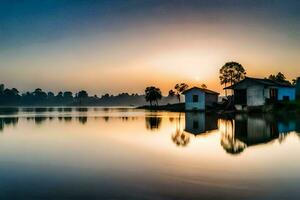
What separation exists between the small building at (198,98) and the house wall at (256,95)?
14736mm

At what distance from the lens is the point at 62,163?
617 inches

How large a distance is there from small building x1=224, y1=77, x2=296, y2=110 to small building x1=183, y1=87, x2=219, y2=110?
11.9 metres

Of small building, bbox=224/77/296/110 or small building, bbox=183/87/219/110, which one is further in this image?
small building, bbox=183/87/219/110

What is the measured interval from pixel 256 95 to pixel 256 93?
350 millimetres

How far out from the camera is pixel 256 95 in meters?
60.5

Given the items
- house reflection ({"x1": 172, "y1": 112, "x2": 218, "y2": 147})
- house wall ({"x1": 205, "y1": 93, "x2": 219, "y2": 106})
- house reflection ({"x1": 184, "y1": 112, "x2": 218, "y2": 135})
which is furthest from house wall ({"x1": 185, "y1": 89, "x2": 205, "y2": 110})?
house reflection ({"x1": 172, "y1": 112, "x2": 218, "y2": 147})

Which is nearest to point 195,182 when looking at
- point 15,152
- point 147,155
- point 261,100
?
point 147,155

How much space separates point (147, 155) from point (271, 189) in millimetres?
8362

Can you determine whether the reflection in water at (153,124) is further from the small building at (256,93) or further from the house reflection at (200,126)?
the small building at (256,93)

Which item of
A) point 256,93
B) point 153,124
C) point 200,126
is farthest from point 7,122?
point 256,93

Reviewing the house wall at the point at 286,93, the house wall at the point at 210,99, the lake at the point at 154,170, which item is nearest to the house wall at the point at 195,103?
the house wall at the point at 210,99

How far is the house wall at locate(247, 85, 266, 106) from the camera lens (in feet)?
197

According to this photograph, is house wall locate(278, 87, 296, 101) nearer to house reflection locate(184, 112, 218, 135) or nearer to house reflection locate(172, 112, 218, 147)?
house reflection locate(184, 112, 218, 135)

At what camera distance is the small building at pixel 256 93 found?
60.2 meters
